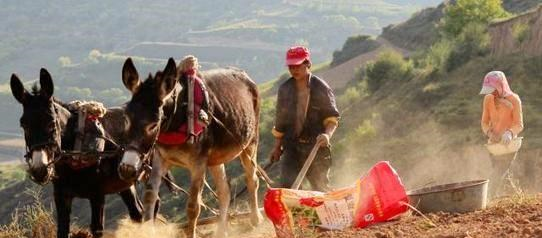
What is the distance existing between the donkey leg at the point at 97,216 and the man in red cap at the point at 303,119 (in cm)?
204

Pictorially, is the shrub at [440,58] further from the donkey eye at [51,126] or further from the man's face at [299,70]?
the donkey eye at [51,126]

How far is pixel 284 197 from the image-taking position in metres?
6.75

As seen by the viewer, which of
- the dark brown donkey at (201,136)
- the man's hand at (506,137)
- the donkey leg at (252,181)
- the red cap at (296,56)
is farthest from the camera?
the donkey leg at (252,181)

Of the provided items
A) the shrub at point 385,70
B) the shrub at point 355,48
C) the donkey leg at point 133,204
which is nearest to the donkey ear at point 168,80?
the donkey leg at point 133,204

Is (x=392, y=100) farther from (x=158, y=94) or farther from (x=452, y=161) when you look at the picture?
(x=158, y=94)

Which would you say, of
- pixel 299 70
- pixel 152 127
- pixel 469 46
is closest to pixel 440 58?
pixel 469 46

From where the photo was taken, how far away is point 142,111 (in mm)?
6691

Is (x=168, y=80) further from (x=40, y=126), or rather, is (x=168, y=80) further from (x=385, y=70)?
(x=385, y=70)

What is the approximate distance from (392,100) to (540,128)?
73.2 ft

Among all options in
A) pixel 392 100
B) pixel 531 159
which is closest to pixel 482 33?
pixel 392 100

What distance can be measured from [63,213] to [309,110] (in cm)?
281

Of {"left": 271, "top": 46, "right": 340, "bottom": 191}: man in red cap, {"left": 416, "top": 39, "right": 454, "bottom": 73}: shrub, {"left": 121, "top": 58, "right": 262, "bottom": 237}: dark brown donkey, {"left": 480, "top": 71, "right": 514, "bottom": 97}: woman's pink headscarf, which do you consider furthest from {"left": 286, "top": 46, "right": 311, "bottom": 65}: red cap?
{"left": 416, "top": 39, "right": 454, "bottom": 73}: shrub

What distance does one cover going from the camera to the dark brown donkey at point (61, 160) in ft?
23.1

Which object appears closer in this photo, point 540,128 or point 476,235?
point 476,235
